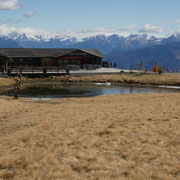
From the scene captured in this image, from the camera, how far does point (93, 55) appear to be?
69250mm

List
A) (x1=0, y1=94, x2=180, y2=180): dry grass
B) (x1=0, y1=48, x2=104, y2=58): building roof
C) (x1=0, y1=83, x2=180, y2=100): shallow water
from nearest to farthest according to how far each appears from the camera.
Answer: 1. (x1=0, y1=94, x2=180, y2=180): dry grass
2. (x1=0, y1=83, x2=180, y2=100): shallow water
3. (x1=0, y1=48, x2=104, y2=58): building roof

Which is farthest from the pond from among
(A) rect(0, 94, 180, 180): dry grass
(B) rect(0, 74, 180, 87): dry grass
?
(A) rect(0, 94, 180, 180): dry grass

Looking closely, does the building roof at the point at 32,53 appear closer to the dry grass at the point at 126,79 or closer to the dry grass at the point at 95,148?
the dry grass at the point at 126,79

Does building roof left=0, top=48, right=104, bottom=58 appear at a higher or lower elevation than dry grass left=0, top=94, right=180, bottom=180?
higher

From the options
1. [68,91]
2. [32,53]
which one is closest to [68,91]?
[68,91]

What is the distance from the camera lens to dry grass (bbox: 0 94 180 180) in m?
8.13

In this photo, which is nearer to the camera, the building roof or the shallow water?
the shallow water

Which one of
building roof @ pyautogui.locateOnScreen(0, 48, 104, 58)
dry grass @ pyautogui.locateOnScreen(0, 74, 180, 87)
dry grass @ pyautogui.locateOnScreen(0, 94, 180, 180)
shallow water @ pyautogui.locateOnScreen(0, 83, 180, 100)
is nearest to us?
dry grass @ pyautogui.locateOnScreen(0, 94, 180, 180)

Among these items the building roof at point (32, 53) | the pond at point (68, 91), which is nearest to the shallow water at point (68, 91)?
the pond at point (68, 91)

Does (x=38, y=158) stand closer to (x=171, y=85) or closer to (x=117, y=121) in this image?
(x=117, y=121)

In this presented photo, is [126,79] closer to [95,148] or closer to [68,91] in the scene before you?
[68,91]

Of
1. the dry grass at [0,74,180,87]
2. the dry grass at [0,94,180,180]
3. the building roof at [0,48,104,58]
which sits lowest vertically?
the dry grass at [0,94,180,180]

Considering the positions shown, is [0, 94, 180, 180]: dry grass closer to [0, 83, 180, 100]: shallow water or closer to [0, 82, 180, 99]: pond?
[0, 83, 180, 100]: shallow water

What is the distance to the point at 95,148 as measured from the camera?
32.5ft
